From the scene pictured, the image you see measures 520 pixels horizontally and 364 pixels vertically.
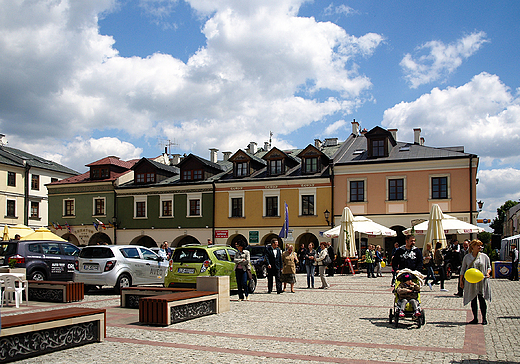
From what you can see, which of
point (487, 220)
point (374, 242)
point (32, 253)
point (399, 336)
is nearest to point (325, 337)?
point (399, 336)

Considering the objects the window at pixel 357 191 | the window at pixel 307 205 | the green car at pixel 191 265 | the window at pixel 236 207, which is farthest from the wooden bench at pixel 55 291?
the window at pixel 236 207

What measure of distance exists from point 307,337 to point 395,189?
26.1m

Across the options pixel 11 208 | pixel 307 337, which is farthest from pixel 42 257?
pixel 11 208

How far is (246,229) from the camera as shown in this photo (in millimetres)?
37125

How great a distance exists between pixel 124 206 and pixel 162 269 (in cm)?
2485

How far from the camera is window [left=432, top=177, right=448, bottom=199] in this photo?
31906 millimetres

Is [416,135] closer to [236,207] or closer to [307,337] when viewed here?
[236,207]

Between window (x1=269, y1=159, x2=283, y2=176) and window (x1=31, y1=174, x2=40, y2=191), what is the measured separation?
2610 centimetres

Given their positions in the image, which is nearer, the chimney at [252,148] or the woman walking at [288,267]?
the woman walking at [288,267]

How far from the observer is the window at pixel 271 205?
36.4m

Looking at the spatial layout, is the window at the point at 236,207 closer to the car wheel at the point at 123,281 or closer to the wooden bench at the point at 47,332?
the car wheel at the point at 123,281

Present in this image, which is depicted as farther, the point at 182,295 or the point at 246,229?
the point at 246,229

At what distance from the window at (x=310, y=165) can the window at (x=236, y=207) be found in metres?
5.60

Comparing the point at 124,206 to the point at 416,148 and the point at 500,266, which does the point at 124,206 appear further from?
the point at 500,266
